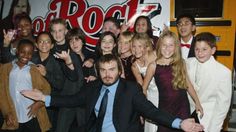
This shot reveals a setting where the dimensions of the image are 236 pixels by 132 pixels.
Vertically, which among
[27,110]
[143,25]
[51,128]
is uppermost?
[143,25]

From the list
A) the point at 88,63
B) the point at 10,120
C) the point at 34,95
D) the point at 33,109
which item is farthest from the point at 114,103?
the point at 10,120

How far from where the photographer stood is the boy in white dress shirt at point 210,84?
121 inches

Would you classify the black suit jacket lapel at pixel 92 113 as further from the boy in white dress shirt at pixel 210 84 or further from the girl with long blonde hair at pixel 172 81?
the boy in white dress shirt at pixel 210 84

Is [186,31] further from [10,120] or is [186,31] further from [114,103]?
[10,120]

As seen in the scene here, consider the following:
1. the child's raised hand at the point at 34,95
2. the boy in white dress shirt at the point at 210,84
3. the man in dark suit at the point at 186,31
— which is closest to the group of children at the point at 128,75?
the boy in white dress shirt at the point at 210,84

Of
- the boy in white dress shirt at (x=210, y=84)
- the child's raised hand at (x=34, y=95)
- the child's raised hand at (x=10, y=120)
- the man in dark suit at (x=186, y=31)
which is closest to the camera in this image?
the child's raised hand at (x=34, y=95)

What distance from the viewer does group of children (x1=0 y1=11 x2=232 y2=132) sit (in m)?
A: 3.15

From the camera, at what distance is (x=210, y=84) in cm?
312

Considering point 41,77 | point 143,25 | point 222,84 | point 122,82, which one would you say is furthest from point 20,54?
point 222,84

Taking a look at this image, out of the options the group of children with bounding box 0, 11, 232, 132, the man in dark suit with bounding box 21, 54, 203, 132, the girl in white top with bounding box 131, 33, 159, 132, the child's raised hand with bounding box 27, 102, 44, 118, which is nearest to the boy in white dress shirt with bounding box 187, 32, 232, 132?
the group of children with bounding box 0, 11, 232, 132

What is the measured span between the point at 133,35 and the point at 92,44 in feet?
4.80

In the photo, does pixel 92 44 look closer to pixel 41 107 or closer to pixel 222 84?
pixel 41 107

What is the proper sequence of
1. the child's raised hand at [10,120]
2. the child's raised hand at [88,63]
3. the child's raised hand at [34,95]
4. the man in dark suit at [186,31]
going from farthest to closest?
the man in dark suit at [186,31], the child's raised hand at [88,63], the child's raised hand at [10,120], the child's raised hand at [34,95]

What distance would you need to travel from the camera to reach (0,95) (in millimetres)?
3463
